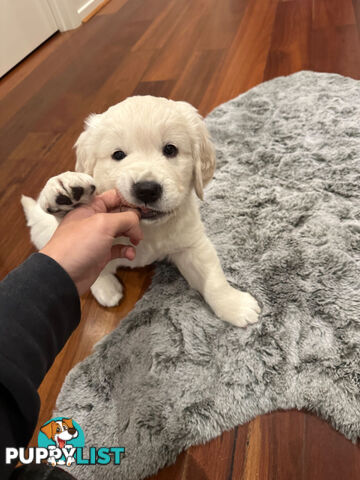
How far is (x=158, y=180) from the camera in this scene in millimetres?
1010

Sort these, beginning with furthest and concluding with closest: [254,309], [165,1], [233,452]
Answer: [165,1] → [254,309] → [233,452]

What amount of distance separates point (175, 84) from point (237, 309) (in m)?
2.20

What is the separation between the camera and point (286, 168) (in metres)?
1.84

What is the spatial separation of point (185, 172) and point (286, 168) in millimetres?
880

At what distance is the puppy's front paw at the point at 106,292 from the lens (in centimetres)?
145

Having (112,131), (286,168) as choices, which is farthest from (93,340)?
(286,168)

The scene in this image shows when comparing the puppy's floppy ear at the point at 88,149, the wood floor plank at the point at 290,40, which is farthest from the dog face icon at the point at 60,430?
the wood floor plank at the point at 290,40

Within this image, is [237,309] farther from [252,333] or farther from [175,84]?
[175,84]

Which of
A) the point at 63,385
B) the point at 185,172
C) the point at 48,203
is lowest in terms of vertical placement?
the point at 63,385

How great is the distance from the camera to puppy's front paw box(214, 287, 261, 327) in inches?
49.4

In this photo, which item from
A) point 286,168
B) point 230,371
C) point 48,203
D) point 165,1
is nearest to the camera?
point 48,203

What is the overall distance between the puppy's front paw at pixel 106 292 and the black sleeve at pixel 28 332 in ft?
2.02

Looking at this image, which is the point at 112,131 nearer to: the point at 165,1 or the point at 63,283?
the point at 63,283

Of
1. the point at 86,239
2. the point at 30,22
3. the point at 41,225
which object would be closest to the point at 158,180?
the point at 86,239
